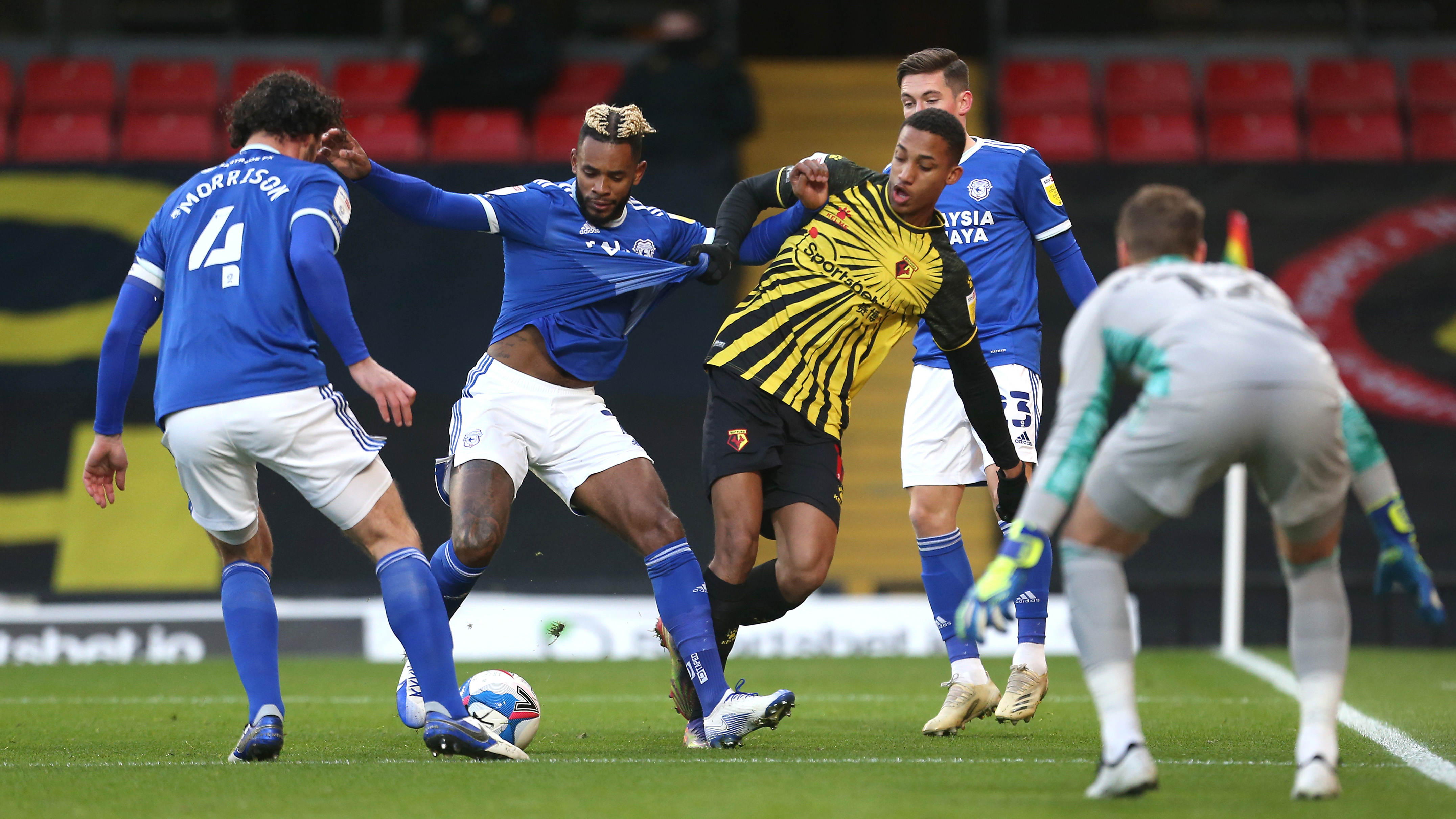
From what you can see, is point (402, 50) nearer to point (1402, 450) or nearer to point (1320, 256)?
point (1320, 256)

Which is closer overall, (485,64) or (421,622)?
(421,622)

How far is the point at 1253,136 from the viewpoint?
1170 centimetres

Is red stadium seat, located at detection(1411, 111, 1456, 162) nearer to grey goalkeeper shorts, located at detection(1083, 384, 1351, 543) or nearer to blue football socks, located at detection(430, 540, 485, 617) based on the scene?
grey goalkeeper shorts, located at detection(1083, 384, 1351, 543)

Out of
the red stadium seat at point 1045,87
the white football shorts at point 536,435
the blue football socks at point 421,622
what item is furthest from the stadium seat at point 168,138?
the blue football socks at point 421,622

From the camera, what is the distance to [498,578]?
1064cm

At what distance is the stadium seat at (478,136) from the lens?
1136cm

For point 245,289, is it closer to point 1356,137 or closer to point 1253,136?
point 1253,136

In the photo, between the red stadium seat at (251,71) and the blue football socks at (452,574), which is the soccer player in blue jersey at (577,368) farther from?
the red stadium seat at (251,71)

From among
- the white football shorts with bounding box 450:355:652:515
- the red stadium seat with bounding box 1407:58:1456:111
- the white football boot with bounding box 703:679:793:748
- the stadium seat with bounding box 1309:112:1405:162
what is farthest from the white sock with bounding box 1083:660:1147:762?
the red stadium seat with bounding box 1407:58:1456:111

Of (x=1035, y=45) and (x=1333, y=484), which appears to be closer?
(x=1333, y=484)

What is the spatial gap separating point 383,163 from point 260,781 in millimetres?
7591

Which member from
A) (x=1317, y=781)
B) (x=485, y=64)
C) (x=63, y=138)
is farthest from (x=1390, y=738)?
(x=63, y=138)

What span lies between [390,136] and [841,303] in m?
6.85

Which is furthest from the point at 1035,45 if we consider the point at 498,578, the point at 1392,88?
the point at 498,578
